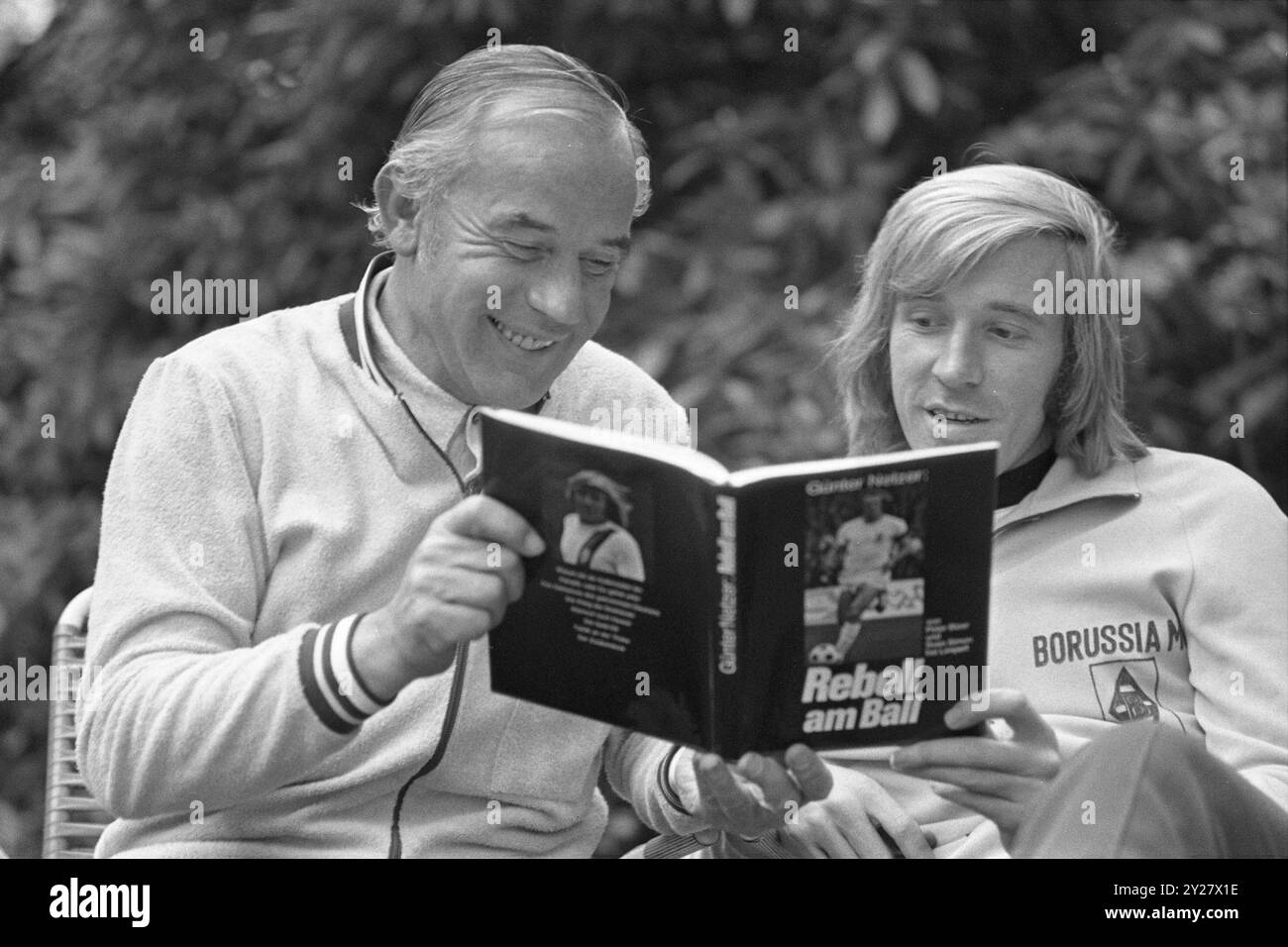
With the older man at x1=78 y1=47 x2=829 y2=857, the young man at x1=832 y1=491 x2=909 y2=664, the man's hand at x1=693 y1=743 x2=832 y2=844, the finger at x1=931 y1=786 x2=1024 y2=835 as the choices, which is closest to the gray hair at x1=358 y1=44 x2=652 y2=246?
the older man at x1=78 y1=47 x2=829 y2=857

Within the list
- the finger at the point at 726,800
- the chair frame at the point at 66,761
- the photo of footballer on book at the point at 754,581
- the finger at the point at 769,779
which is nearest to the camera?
the photo of footballer on book at the point at 754,581

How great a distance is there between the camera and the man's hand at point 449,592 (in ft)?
5.73

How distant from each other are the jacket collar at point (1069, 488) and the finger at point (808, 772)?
583 millimetres

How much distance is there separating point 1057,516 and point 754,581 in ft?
2.40

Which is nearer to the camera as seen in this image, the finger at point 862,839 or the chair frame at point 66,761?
the finger at point 862,839

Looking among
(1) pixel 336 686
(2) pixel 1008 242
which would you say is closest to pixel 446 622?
(1) pixel 336 686

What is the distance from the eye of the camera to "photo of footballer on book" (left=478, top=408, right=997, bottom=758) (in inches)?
66.4

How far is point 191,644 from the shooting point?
1.88m

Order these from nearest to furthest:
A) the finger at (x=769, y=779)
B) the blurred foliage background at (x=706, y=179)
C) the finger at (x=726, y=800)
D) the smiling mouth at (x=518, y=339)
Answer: the finger at (x=769, y=779)
the finger at (x=726, y=800)
the smiling mouth at (x=518, y=339)
the blurred foliage background at (x=706, y=179)

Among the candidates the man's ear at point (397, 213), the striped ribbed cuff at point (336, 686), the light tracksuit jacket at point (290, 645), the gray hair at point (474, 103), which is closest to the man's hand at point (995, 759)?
the light tracksuit jacket at point (290, 645)

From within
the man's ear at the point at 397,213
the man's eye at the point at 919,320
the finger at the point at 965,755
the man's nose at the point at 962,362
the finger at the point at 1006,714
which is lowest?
the finger at the point at 965,755

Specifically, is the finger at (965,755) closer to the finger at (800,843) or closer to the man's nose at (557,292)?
the finger at (800,843)

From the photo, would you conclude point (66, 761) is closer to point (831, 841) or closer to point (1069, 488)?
point (831, 841)

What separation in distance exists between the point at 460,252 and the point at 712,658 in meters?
0.60
